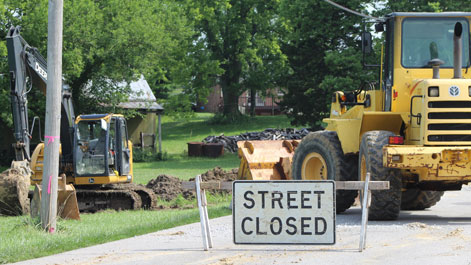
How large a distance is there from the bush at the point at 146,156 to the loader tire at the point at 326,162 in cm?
2997

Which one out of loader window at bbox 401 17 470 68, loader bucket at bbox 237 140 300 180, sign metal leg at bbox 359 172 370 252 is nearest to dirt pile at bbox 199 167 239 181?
loader bucket at bbox 237 140 300 180

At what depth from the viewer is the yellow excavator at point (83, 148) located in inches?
813

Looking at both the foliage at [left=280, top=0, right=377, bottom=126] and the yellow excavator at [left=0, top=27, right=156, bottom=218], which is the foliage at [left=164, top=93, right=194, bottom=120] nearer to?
the foliage at [left=280, top=0, right=377, bottom=126]

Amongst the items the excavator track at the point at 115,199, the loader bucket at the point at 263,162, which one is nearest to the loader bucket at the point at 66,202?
the loader bucket at the point at 263,162

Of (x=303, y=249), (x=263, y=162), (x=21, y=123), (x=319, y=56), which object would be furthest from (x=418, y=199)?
(x=319, y=56)

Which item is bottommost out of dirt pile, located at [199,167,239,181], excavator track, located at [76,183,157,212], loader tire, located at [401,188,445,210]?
excavator track, located at [76,183,157,212]

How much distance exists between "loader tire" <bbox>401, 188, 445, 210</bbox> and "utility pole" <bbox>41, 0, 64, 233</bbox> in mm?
7218

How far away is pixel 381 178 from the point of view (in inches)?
545

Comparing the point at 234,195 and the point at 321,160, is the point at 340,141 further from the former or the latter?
the point at 234,195

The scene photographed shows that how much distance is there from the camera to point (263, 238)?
34.4ft

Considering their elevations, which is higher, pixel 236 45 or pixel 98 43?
Answer: pixel 236 45

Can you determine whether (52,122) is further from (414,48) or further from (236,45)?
(236,45)

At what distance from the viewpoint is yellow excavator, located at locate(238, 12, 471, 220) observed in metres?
13.7

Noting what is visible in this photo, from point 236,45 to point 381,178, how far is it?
5208 centimetres
